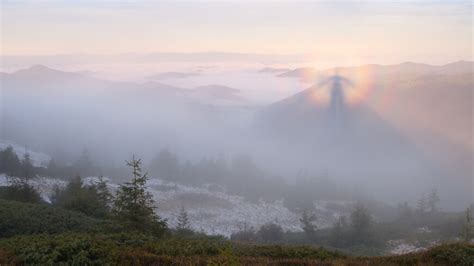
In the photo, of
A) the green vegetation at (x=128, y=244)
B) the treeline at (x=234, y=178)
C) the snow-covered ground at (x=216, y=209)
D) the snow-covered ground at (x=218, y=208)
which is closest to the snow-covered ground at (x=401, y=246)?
the green vegetation at (x=128, y=244)

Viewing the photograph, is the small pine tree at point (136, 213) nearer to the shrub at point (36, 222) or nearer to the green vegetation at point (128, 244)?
the green vegetation at point (128, 244)

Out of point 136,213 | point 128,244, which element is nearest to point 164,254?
point 128,244

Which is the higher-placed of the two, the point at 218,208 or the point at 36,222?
the point at 218,208

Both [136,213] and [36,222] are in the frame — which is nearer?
[36,222]

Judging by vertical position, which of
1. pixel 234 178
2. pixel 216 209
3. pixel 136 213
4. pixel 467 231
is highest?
pixel 234 178

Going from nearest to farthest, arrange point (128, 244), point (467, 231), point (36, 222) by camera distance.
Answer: point (128, 244), point (36, 222), point (467, 231)

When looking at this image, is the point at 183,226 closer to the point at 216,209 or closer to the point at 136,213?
the point at 136,213

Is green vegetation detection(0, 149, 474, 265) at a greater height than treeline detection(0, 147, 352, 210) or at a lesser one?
lesser

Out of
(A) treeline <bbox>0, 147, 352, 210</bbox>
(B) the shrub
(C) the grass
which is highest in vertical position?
(A) treeline <bbox>0, 147, 352, 210</bbox>

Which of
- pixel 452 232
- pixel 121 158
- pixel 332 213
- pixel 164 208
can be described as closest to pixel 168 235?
pixel 452 232

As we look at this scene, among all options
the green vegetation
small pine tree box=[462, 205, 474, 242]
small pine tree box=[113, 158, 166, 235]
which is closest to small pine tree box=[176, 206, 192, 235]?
the green vegetation

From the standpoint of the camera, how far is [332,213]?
110562 mm

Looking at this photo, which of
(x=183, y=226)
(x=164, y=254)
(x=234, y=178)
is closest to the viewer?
(x=164, y=254)

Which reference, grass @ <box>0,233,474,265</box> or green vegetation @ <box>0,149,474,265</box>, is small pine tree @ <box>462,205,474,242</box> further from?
grass @ <box>0,233,474,265</box>
